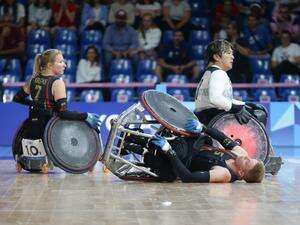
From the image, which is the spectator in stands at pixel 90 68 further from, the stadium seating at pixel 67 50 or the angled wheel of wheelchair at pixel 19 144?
the angled wheel of wheelchair at pixel 19 144

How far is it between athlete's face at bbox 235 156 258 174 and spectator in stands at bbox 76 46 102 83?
761 centimetres

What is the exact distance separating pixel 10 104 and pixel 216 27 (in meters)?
5.18

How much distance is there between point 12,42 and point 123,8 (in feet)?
8.26

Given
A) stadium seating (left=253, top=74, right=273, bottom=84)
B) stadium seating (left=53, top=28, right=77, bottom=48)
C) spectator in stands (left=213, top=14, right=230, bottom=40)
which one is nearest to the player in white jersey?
stadium seating (left=253, top=74, right=273, bottom=84)

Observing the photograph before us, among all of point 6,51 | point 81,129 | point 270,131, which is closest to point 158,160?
point 81,129

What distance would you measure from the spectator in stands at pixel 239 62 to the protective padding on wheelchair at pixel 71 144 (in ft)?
21.1

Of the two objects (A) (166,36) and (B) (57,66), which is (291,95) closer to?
(A) (166,36)

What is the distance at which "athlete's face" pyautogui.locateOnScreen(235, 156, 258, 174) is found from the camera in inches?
285

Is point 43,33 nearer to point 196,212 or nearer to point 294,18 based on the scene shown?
point 294,18

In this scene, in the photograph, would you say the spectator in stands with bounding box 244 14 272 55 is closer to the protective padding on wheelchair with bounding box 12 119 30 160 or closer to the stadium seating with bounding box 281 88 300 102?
the stadium seating with bounding box 281 88 300 102

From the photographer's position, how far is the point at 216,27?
52.9 feet

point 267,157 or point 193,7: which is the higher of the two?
point 193,7

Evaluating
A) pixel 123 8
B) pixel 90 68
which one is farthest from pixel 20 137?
pixel 123 8

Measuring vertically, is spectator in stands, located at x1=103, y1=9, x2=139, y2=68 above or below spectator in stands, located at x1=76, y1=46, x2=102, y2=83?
above
